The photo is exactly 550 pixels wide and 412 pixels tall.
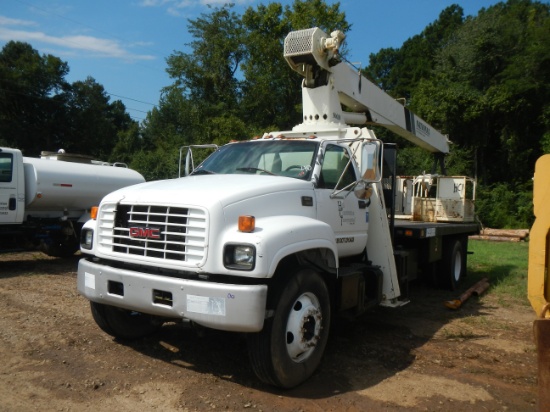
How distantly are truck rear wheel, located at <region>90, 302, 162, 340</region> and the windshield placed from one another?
174cm

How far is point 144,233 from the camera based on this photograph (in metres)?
4.52

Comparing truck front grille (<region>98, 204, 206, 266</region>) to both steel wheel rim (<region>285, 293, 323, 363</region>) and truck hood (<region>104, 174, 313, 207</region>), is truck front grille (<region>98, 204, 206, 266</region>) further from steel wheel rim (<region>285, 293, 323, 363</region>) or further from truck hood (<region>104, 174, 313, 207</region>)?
steel wheel rim (<region>285, 293, 323, 363</region>)

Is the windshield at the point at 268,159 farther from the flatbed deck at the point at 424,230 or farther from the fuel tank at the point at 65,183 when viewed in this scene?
the fuel tank at the point at 65,183

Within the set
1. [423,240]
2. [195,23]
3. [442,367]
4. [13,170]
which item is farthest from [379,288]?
[195,23]

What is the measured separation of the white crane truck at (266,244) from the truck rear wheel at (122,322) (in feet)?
0.04

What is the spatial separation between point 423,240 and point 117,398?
5680 millimetres

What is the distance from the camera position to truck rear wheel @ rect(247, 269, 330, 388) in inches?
166

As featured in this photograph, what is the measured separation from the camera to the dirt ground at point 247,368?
14.0ft

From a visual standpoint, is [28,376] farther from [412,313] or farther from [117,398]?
[412,313]

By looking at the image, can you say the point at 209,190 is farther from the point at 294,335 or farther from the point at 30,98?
the point at 30,98

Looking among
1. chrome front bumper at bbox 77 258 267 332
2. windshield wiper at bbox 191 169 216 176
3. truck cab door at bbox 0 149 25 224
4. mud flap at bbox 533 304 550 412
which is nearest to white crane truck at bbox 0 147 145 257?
truck cab door at bbox 0 149 25 224

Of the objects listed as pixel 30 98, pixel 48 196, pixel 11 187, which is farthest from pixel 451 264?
pixel 30 98

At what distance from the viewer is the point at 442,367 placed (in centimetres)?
528

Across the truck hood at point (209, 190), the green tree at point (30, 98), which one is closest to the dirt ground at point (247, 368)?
the truck hood at point (209, 190)
